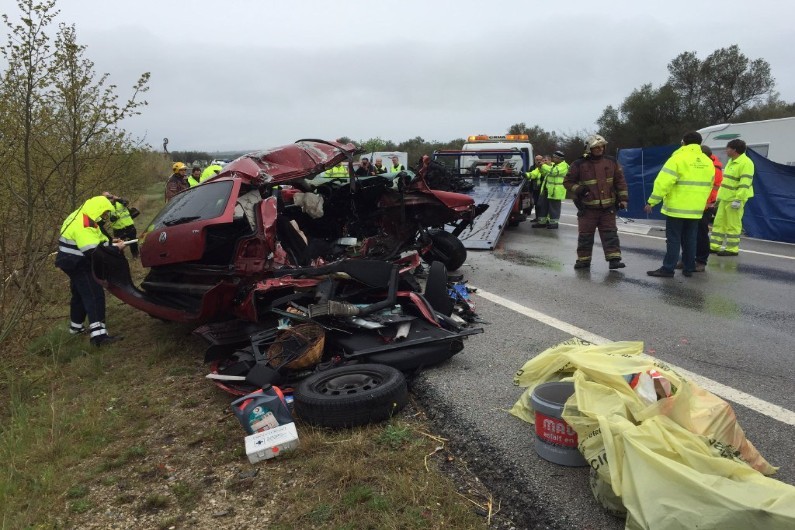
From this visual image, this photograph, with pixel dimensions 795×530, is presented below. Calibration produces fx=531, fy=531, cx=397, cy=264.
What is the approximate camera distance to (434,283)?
15.5 ft

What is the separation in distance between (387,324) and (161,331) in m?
3.05

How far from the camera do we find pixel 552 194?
1170cm

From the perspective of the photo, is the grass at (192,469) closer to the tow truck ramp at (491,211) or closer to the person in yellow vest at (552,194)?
the tow truck ramp at (491,211)

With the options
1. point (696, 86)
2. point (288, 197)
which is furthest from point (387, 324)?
point (696, 86)

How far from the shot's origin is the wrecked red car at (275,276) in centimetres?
394

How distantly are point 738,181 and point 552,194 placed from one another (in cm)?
394

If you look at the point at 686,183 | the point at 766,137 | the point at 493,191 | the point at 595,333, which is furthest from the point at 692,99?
the point at 595,333

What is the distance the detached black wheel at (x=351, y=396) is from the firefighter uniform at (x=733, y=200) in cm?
718

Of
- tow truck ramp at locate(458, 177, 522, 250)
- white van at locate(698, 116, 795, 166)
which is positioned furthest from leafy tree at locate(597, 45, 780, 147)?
tow truck ramp at locate(458, 177, 522, 250)

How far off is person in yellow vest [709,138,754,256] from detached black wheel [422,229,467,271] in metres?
4.36

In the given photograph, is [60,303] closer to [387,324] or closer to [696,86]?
[387,324]

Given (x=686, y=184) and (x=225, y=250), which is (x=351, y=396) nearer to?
(x=225, y=250)

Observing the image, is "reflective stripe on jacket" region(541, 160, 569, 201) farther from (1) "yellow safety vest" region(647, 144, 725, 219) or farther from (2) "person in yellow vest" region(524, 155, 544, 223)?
(1) "yellow safety vest" region(647, 144, 725, 219)

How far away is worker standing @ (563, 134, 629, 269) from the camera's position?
7020 mm
